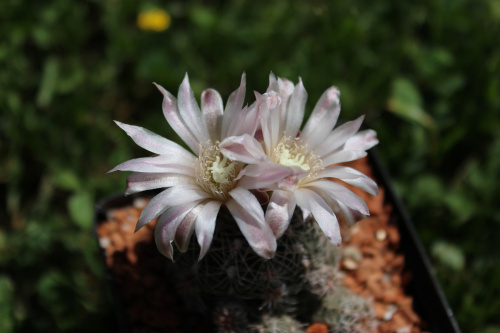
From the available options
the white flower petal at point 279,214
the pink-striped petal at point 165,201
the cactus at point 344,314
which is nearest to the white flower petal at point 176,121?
the pink-striped petal at point 165,201

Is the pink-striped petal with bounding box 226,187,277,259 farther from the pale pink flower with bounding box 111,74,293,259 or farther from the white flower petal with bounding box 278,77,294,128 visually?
the white flower petal with bounding box 278,77,294,128

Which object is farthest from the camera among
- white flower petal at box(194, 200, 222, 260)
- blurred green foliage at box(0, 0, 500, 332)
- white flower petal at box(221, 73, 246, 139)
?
blurred green foliage at box(0, 0, 500, 332)

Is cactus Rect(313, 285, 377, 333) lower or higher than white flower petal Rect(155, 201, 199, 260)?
lower

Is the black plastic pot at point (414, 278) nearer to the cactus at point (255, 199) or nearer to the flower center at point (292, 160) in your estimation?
the cactus at point (255, 199)

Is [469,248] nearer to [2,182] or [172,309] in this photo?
[172,309]

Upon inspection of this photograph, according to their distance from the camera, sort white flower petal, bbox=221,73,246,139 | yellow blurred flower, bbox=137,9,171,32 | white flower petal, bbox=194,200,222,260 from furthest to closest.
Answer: yellow blurred flower, bbox=137,9,171,32 < white flower petal, bbox=221,73,246,139 < white flower petal, bbox=194,200,222,260

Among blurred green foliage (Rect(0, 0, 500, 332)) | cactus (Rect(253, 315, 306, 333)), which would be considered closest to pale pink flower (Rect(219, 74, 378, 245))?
cactus (Rect(253, 315, 306, 333))

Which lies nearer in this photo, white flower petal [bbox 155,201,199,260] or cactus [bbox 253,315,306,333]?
white flower petal [bbox 155,201,199,260]
